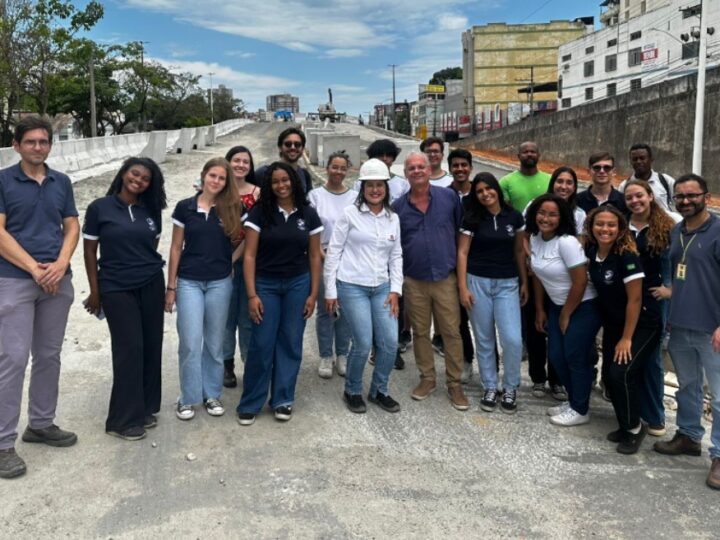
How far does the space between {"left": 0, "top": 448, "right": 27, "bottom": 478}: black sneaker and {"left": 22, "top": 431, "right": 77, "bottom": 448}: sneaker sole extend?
0.28 m

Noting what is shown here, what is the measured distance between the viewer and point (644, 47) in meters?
37.3

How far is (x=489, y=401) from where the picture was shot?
14.8ft

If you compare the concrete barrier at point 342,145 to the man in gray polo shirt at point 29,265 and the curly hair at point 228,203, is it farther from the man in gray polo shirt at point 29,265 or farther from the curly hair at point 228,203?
the man in gray polo shirt at point 29,265

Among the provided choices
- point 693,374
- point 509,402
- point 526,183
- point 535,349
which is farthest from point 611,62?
point 693,374

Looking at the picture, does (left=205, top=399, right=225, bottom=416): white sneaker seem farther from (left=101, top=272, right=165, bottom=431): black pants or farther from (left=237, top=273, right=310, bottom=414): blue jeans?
(left=101, top=272, right=165, bottom=431): black pants

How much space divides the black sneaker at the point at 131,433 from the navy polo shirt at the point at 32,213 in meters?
1.15

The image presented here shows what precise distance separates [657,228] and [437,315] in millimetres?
1627

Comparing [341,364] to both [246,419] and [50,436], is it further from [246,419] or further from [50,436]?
[50,436]

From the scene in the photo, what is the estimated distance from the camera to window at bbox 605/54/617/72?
4066 cm

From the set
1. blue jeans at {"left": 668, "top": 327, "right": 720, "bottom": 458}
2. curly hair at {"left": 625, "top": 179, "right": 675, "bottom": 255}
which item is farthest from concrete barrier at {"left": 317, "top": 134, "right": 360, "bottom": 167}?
blue jeans at {"left": 668, "top": 327, "right": 720, "bottom": 458}

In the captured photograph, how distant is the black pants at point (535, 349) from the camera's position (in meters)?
4.84

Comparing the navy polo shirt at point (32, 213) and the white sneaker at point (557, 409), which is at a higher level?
the navy polo shirt at point (32, 213)

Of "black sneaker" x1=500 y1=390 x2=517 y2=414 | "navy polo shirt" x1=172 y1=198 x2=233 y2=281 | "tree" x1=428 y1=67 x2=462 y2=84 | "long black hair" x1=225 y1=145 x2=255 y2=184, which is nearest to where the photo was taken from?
"navy polo shirt" x1=172 y1=198 x2=233 y2=281

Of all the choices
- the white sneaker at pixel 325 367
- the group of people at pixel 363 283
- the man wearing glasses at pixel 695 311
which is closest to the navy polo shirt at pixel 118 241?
the group of people at pixel 363 283
